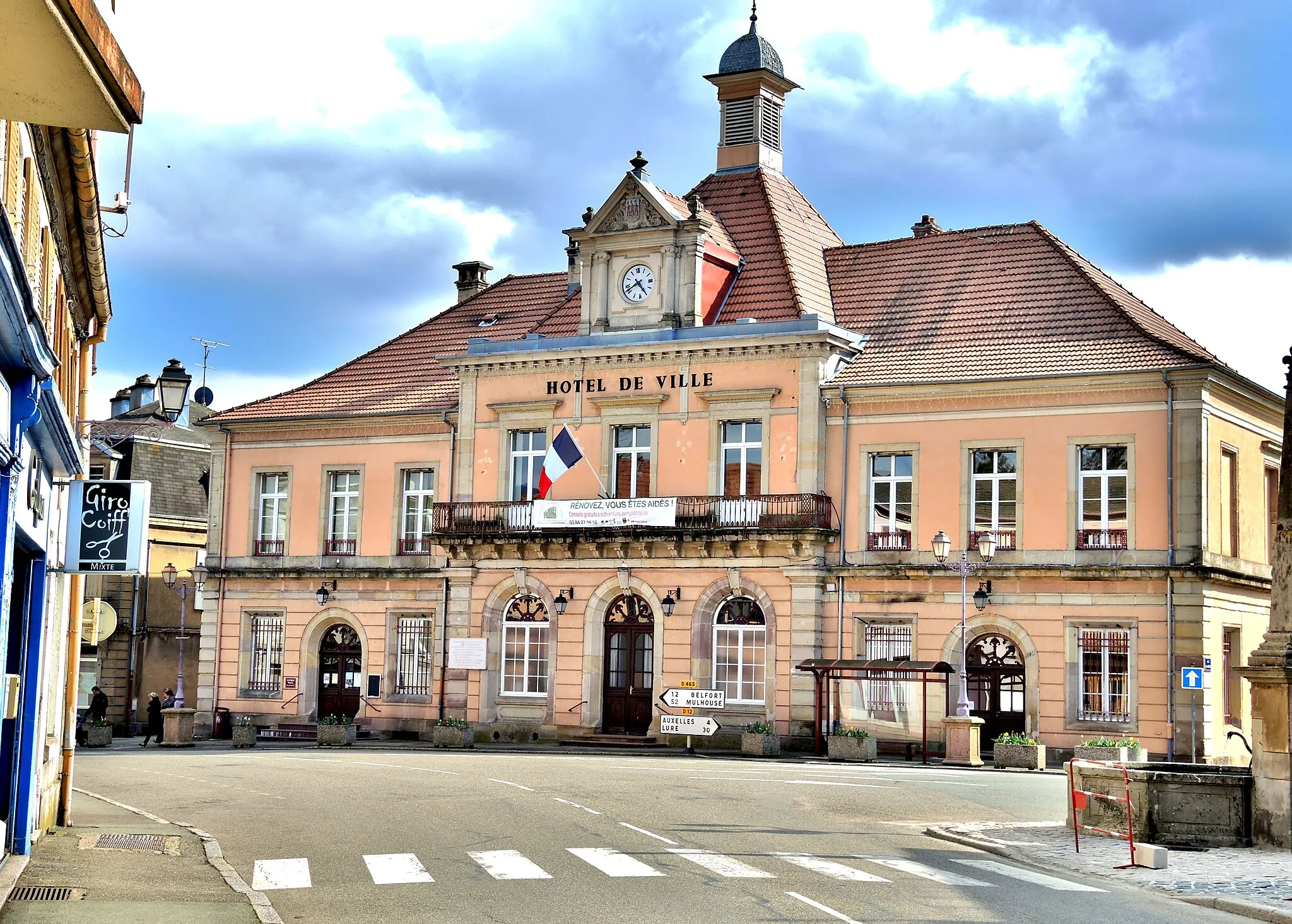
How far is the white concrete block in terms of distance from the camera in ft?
56.1

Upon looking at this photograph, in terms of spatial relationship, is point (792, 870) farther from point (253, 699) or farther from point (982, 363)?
point (253, 699)

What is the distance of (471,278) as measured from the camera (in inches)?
2079

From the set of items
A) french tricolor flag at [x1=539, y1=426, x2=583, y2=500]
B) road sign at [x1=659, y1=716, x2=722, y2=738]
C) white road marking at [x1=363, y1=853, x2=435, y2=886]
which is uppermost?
french tricolor flag at [x1=539, y1=426, x2=583, y2=500]

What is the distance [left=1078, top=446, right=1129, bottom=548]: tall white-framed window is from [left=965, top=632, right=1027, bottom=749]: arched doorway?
2912mm

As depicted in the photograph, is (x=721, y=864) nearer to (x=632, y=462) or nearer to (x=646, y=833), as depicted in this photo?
(x=646, y=833)

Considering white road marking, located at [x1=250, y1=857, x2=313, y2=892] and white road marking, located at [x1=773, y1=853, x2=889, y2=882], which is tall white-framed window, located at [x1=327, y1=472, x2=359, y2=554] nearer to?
white road marking, located at [x1=250, y1=857, x2=313, y2=892]

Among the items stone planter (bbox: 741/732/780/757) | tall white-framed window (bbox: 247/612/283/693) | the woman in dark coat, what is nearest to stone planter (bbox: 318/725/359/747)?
tall white-framed window (bbox: 247/612/283/693)

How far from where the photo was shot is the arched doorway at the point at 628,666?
41.8 metres

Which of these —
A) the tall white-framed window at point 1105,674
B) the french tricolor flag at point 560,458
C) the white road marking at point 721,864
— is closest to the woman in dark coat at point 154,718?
the french tricolor flag at point 560,458

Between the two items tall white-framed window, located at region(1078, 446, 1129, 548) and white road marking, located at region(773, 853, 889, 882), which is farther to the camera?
tall white-framed window, located at region(1078, 446, 1129, 548)

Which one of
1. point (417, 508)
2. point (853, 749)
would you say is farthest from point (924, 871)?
point (417, 508)

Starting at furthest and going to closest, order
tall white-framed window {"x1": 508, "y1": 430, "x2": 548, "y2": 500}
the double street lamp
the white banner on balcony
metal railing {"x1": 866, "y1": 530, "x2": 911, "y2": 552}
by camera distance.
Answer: the double street lamp, tall white-framed window {"x1": 508, "y1": 430, "x2": 548, "y2": 500}, the white banner on balcony, metal railing {"x1": 866, "y1": 530, "x2": 911, "y2": 552}

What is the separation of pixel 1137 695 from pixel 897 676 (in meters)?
4.93

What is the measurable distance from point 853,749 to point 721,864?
62.9ft
